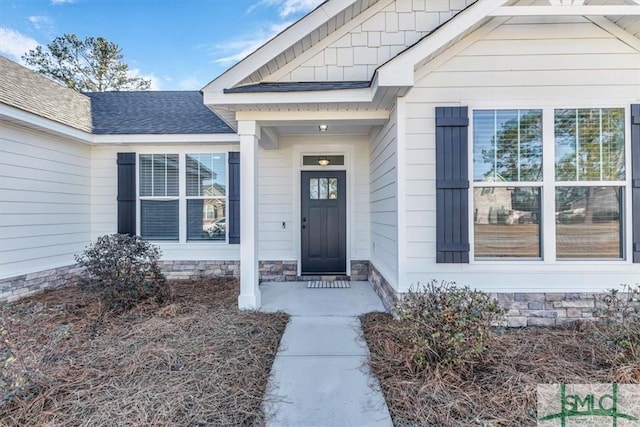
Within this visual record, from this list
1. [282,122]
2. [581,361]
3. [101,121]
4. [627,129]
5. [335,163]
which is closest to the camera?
[581,361]

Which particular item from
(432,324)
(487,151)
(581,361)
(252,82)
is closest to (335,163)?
(252,82)

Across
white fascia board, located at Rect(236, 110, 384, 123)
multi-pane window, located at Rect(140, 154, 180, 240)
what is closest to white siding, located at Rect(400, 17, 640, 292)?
white fascia board, located at Rect(236, 110, 384, 123)

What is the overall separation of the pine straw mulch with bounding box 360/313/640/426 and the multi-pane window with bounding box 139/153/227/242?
4034 millimetres

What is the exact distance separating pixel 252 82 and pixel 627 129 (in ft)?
14.2

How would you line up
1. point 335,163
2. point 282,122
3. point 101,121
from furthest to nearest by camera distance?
1. point 101,121
2. point 335,163
3. point 282,122

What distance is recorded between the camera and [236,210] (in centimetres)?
586

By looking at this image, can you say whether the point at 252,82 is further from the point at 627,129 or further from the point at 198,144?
the point at 627,129

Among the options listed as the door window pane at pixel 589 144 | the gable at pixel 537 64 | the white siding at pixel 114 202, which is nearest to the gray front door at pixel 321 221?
the white siding at pixel 114 202

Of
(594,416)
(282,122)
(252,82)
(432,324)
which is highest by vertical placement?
(252,82)

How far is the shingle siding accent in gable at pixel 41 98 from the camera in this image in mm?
4742

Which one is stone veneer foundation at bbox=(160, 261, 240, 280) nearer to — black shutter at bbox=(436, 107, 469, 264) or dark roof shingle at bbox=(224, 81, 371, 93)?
dark roof shingle at bbox=(224, 81, 371, 93)

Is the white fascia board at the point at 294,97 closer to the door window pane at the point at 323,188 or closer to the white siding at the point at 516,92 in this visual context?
the white siding at the point at 516,92

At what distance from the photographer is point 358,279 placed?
5707 millimetres

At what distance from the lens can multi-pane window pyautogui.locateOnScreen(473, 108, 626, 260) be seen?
355 cm
